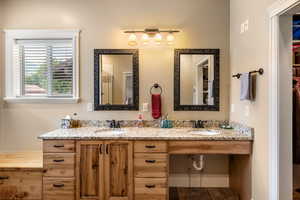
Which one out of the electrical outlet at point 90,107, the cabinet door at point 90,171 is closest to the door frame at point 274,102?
the cabinet door at point 90,171

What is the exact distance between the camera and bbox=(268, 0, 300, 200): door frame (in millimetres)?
2253

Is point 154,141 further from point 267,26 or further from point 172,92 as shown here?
point 267,26

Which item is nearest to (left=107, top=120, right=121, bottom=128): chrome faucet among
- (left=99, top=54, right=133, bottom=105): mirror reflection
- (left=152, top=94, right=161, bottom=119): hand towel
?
(left=99, top=54, right=133, bottom=105): mirror reflection

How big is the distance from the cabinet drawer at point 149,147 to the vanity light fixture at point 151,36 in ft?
4.89

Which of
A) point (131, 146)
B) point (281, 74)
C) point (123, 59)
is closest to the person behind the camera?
point (281, 74)

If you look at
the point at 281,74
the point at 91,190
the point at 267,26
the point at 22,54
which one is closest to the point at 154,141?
the point at 91,190

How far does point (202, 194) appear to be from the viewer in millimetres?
3322

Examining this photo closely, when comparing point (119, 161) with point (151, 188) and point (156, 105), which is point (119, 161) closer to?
point (151, 188)

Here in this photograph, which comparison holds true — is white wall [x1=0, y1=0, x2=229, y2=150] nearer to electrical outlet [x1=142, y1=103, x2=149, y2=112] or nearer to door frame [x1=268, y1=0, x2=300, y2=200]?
electrical outlet [x1=142, y1=103, x2=149, y2=112]

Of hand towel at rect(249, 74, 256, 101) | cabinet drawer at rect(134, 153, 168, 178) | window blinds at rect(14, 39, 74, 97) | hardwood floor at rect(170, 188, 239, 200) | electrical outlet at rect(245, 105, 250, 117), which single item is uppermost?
window blinds at rect(14, 39, 74, 97)

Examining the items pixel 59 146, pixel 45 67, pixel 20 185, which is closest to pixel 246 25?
pixel 59 146

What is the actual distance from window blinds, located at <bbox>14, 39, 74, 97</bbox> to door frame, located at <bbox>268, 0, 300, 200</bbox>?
264 centimetres

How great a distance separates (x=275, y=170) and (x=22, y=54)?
3.60 metres

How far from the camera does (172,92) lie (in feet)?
11.8
